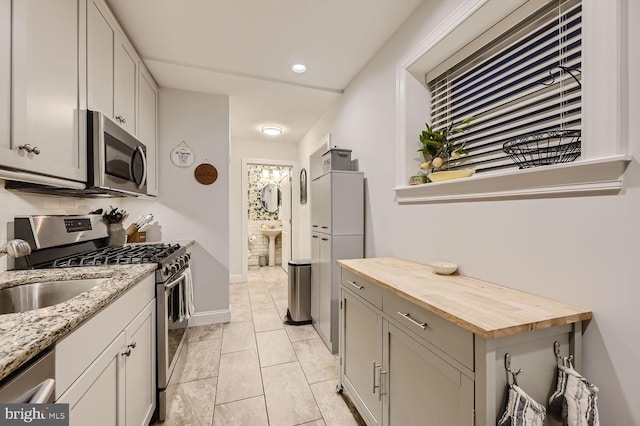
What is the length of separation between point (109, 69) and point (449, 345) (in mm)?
2541

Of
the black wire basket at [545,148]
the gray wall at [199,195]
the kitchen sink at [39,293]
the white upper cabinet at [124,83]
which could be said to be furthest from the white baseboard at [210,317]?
the black wire basket at [545,148]

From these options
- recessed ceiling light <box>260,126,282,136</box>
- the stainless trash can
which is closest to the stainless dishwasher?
the stainless trash can

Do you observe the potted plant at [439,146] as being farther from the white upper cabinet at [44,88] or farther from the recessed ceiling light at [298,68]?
the white upper cabinet at [44,88]

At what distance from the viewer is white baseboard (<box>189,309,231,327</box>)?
9.65 feet

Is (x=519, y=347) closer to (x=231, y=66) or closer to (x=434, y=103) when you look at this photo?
(x=434, y=103)

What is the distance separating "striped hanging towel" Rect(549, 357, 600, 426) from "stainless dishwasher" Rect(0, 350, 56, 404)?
58.2 inches

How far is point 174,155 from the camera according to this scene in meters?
2.95

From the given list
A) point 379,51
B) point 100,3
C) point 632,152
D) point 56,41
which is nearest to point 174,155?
point 100,3

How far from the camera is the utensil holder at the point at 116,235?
87.0 inches

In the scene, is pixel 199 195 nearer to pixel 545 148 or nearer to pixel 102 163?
pixel 102 163

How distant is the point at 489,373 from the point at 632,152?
2.84 ft

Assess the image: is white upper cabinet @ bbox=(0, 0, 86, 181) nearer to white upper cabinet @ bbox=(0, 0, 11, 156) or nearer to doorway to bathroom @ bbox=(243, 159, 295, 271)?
white upper cabinet @ bbox=(0, 0, 11, 156)

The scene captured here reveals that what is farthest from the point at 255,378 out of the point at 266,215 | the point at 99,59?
the point at 266,215

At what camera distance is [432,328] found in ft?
3.35
